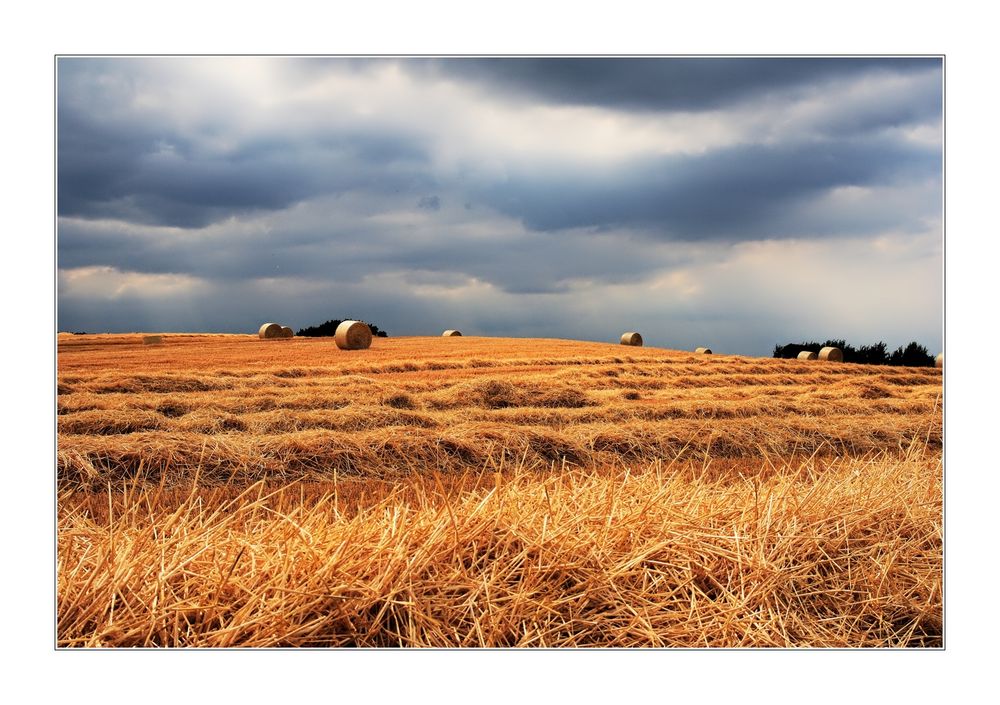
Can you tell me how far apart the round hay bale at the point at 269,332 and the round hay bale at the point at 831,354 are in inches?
115

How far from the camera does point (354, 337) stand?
15.0 ft

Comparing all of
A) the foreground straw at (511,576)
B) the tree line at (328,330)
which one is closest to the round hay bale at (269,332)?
the tree line at (328,330)

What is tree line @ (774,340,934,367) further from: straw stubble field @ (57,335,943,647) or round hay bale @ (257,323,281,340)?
round hay bale @ (257,323,281,340)

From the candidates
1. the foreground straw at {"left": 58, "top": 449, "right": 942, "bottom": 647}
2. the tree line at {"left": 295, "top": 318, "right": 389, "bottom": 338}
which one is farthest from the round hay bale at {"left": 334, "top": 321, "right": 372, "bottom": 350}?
the foreground straw at {"left": 58, "top": 449, "right": 942, "bottom": 647}

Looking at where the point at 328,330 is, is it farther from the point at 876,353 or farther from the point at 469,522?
the point at 876,353

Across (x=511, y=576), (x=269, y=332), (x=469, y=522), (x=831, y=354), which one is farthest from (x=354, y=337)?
(x=831, y=354)

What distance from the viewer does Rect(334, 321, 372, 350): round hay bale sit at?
4148 millimetres

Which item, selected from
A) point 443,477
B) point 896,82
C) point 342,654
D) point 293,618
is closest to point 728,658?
point 342,654

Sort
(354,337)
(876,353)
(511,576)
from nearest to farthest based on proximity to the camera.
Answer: (511,576)
(876,353)
(354,337)

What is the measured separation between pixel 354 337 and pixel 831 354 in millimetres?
2844

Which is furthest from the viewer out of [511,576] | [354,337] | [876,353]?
[354,337]

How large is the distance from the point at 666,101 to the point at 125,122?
2332 mm
